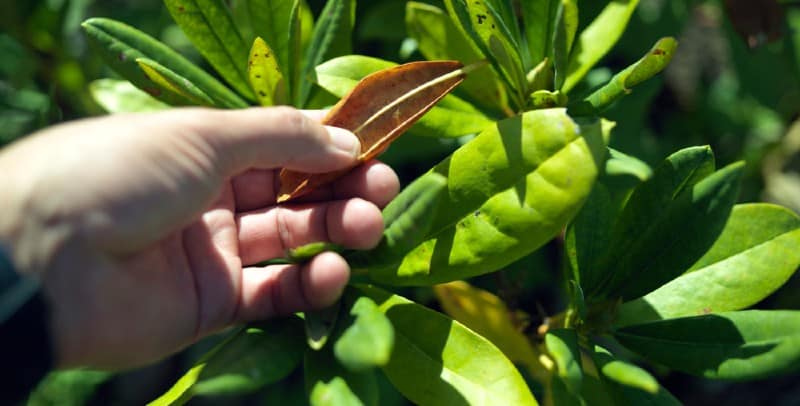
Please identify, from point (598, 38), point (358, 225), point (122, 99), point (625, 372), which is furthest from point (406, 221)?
point (122, 99)

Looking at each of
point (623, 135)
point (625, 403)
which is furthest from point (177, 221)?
point (623, 135)

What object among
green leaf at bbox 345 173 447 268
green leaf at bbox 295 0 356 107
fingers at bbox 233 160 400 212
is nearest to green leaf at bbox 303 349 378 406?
green leaf at bbox 345 173 447 268

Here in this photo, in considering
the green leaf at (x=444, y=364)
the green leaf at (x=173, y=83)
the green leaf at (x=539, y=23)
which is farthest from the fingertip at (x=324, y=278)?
the green leaf at (x=539, y=23)

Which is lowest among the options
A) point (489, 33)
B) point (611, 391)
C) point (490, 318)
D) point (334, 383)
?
point (490, 318)

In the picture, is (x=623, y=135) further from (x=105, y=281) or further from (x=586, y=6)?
(x=105, y=281)

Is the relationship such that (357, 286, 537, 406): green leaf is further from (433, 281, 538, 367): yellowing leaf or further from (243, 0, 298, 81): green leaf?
(243, 0, 298, 81): green leaf

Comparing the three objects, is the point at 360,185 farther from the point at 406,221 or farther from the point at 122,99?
the point at 122,99

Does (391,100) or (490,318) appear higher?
(391,100)
